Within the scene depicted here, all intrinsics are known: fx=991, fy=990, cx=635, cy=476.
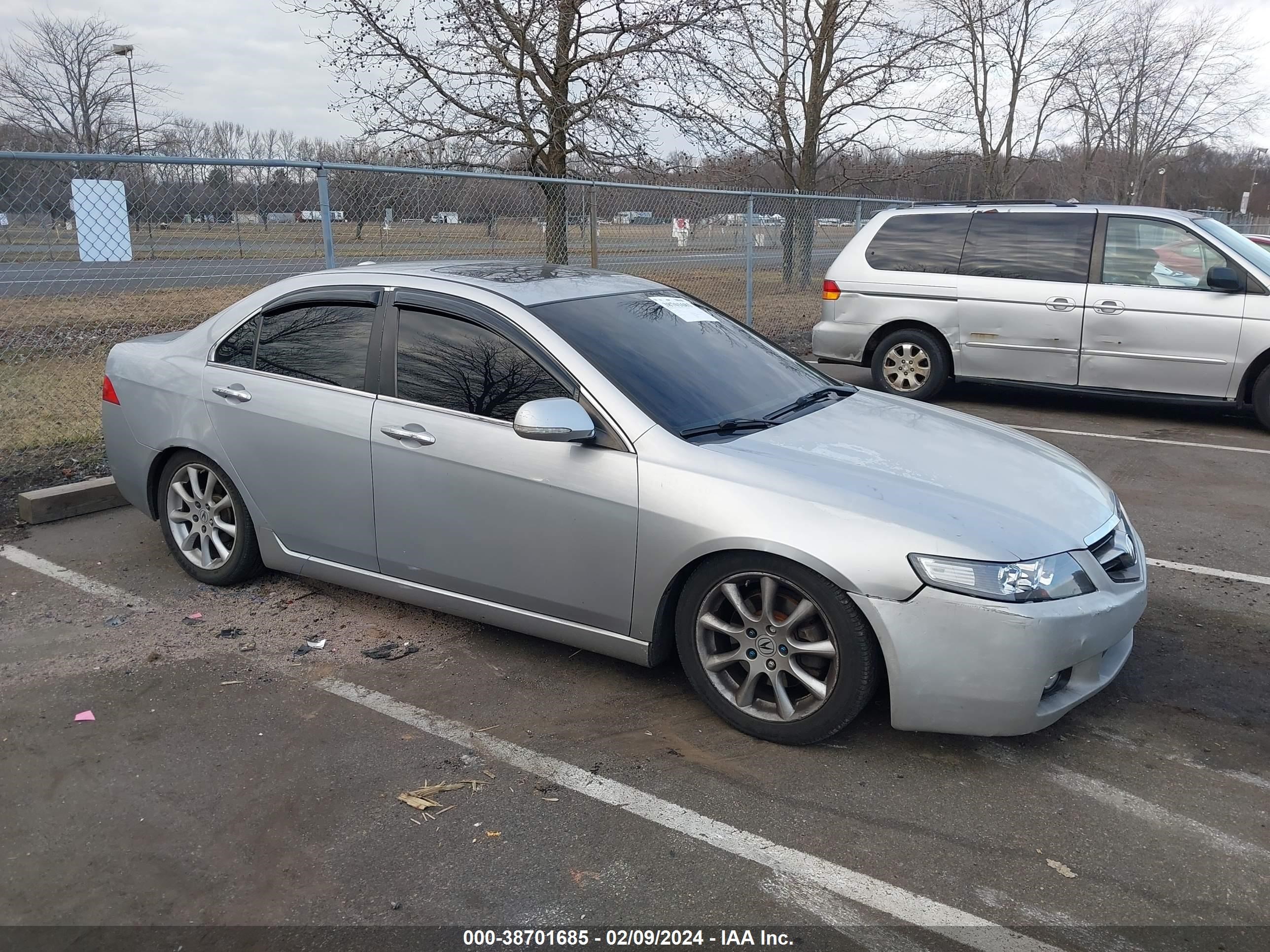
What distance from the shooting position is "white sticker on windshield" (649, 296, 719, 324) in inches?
177

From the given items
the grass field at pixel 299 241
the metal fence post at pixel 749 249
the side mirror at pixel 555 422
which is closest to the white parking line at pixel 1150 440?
the metal fence post at pixel 749 249

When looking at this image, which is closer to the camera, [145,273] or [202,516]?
[202,516]

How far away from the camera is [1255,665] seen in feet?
13.1

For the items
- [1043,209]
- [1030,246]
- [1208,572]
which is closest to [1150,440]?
[1030,246]

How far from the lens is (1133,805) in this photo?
3070 mm

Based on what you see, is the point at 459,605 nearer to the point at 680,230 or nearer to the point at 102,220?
the point at 102,220

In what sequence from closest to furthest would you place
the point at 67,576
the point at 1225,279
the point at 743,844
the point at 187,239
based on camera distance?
the point at 743,844
the point at 67,576
the point at 187,239
the point at 1225,279

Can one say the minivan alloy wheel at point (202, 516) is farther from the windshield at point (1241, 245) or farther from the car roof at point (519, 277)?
the windshield at point (1241, 245)

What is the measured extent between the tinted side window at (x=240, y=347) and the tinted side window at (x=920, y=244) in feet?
21.1

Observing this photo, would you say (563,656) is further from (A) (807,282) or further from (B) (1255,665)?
(A) (807,282)

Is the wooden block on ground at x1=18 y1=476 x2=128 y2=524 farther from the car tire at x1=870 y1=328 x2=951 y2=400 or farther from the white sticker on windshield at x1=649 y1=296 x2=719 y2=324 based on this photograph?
the car tire at x1=870 y1=328 x2=951 y2=400

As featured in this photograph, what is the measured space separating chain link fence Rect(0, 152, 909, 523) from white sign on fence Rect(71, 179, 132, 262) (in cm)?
1

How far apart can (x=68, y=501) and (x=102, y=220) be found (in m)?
2.43

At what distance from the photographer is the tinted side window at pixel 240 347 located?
4.59 metres
